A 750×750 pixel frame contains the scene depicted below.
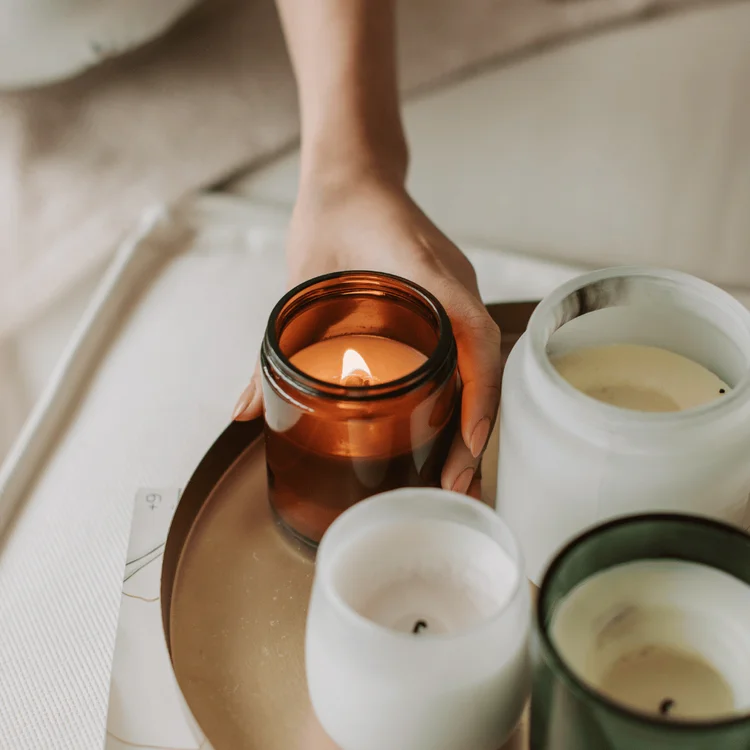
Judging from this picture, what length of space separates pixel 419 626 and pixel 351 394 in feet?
0.25

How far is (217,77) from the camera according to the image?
712mm

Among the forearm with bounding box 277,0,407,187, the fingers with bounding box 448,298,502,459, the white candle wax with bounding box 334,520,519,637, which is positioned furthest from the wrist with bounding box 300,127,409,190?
the white candle wax with bounding box 334,520,519,637

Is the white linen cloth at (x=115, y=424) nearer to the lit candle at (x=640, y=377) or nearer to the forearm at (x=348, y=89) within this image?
the forearm at (x=348, y=89)

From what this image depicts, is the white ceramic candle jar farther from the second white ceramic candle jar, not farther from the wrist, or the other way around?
the wrist

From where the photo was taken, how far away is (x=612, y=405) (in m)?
0.28

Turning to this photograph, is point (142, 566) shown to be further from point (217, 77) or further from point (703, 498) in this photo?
point (217, 77)

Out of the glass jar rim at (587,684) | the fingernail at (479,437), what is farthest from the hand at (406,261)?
the glass jar rim at (587,684)

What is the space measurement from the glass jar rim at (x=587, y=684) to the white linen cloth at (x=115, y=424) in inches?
8.0

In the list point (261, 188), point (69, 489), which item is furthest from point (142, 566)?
point (261, 188)

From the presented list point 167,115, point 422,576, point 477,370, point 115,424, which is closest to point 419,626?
point 422,576

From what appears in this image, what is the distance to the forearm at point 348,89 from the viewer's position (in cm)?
49

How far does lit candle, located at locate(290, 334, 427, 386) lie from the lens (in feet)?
1.17

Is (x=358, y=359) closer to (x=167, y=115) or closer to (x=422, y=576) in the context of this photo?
(x=422, y=576)

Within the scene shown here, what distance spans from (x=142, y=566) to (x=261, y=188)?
0.34m
